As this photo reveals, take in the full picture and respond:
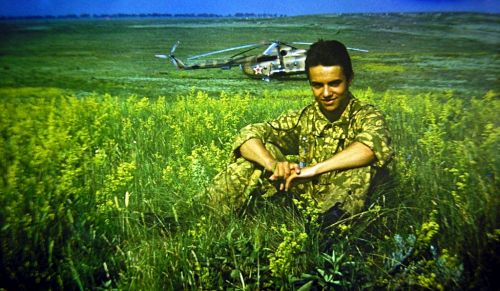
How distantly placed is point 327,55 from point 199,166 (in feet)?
3.74

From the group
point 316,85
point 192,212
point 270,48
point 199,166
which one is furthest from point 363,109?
point 192,212

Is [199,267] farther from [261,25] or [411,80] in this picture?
[411,80]

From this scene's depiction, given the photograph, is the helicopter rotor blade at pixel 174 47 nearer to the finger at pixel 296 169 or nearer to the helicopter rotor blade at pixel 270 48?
the helicopter rotor blade at pixel 270 48

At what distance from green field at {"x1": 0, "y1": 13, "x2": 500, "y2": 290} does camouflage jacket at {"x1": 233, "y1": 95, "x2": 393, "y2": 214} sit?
0.41 feet

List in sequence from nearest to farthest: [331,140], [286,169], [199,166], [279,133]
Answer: [286,169] → [199,166] → [331,140] → [279,133]

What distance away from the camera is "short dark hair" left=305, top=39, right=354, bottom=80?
10.6 ft

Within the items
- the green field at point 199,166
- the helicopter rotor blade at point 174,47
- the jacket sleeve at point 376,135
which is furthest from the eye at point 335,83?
the helicopter rotor blade at point 174,47

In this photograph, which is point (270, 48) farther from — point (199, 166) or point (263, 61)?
point (199, 166)

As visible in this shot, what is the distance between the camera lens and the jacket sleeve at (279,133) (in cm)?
342

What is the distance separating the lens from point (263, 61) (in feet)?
10.8

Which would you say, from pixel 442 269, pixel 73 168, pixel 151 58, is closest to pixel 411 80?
pixel 442 269

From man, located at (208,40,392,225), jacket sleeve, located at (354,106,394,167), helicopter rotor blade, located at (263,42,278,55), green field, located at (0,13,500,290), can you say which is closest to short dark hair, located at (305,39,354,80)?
man, located at (208,40,392,225)

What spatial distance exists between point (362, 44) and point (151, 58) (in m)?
1.47

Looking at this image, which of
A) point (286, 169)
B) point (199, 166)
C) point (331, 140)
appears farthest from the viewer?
point (331, 140)
